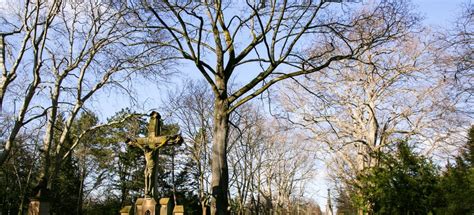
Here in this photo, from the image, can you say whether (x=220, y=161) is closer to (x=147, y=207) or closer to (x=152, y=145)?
(x=152, y=145)

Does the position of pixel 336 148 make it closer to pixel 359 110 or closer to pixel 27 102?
pixel 359 110

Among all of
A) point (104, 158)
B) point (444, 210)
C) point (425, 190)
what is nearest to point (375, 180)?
point (425, 190)

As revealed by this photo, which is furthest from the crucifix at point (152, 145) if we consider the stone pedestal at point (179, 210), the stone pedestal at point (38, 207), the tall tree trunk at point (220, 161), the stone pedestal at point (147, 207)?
the stone pedestal at point (38, 207)

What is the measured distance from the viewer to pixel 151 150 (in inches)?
417

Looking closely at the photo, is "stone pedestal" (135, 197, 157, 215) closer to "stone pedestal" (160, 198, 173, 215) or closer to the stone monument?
the stone monument

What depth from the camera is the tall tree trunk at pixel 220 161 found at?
10.0 metres

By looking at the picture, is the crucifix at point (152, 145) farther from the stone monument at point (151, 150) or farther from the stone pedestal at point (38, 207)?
the stone pedestal at point (38, 207)

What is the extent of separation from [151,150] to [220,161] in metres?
1.65

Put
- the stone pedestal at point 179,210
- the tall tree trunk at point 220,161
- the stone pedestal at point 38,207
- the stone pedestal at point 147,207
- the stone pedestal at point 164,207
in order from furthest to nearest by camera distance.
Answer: the stone pedestal at point 179,210 → the stone pedestal at point 38,207 → the stone pedestal at point 164,207 → the tall tree trunk at point 220,161 → the stone pedestal at point 147,207

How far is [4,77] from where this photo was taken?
11.8 meters

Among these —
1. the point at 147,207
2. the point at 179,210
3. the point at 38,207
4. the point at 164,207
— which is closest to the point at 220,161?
the point at 164,207

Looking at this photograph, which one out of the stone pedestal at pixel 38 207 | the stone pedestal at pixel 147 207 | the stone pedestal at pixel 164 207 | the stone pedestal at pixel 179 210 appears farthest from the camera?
the stone pedestal at pixel 179 210

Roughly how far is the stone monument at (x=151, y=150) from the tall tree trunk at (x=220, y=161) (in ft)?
2.96

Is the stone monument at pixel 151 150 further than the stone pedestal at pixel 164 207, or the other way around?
the stone pedestal at pixel 164 207
